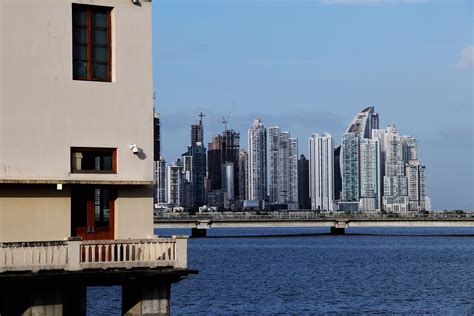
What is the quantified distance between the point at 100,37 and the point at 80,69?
1176 mm

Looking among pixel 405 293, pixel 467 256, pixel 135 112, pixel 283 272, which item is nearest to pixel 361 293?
pixel 405 293

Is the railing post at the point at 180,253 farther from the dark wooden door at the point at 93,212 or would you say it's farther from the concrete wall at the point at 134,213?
the dark wooden door at the point at 93,212

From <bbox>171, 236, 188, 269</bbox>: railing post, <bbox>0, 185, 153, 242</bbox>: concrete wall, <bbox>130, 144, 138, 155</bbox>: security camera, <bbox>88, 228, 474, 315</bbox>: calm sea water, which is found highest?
<bbox>130, 144, 138, 155</bbox>: security camera

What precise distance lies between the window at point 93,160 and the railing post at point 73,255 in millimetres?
2380

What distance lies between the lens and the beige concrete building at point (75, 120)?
95.4 ft

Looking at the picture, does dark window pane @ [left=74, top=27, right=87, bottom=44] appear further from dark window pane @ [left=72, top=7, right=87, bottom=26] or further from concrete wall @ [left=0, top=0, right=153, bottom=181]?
concrete wall @ [left=0, top=0, right=153, bottom=181]

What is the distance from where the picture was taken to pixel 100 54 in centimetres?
3061

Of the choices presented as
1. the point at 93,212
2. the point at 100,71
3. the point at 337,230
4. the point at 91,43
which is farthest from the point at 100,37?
the point at 337,230

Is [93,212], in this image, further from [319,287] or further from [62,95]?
[319,287]

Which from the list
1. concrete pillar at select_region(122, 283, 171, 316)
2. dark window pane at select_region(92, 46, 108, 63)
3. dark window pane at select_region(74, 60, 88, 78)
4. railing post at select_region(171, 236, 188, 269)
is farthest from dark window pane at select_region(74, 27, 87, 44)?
concrete pillar at select_region(122, 283, 171, 316)

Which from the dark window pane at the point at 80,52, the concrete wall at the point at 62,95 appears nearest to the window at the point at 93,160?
the concrete wall at the point at 62,95

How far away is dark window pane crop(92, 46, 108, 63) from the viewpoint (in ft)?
100

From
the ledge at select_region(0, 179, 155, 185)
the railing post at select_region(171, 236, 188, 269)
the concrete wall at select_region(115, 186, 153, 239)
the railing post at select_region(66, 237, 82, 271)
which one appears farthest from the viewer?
the concrete wall at select_region(115, 186, 153, 239)

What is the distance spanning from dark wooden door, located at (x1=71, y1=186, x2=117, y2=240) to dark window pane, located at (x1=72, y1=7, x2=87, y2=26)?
469cm
